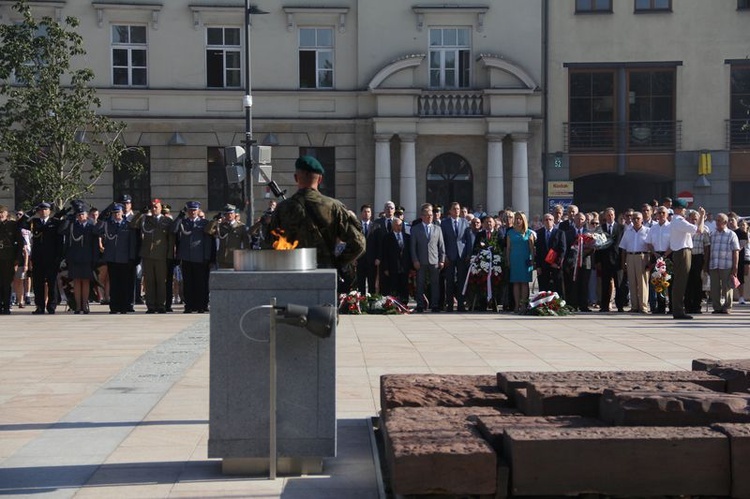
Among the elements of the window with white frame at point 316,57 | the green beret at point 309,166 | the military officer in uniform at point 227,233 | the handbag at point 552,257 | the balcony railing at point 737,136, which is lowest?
the handbag at point 552,257

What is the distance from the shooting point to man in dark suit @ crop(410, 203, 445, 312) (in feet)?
71.3

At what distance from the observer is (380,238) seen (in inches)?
869

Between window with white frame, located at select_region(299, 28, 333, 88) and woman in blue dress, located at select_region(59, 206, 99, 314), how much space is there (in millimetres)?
17690

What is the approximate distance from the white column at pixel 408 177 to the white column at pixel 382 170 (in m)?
0.46

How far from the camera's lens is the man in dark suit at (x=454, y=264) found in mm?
22047

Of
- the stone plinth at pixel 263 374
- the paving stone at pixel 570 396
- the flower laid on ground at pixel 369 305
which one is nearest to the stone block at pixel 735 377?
the paving stone at pixel 570 396

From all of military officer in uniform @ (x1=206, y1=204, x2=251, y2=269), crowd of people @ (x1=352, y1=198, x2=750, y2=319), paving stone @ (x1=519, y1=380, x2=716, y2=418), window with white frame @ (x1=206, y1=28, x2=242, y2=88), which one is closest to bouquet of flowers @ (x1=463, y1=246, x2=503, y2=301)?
crowd of people @ (x1=352, y1=198, x2=750, y2=319)

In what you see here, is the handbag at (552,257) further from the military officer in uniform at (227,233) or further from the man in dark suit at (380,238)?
the military officer in uniform at (227,233)

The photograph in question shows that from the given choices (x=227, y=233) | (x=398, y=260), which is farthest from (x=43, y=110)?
(x=398, y=260)

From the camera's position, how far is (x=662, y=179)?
39.6 m

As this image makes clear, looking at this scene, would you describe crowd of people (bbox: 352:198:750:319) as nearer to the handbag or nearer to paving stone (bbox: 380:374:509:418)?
the handbag

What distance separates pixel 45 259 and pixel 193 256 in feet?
8.84

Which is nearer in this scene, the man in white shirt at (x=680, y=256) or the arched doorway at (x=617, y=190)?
the man in white shirt at (x=680, y=256)

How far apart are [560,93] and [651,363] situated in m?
27.7
